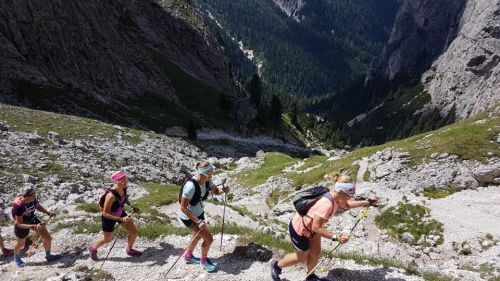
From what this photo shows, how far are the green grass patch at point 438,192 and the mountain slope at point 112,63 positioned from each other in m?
53.6

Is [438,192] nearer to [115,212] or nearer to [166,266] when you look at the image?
[166,266]

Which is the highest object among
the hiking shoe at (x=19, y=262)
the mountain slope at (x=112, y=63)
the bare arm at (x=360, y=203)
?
the mountain slope at (x=112, y=63)

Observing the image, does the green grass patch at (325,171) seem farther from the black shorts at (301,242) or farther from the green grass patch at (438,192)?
the black shorts at (301,242)

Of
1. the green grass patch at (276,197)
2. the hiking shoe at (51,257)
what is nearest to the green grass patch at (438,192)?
the green grass patch at (276,197)

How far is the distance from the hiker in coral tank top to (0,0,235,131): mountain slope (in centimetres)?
5942

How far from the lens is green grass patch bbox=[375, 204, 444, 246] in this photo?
1039 inches

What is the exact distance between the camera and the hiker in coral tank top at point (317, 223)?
1013 centimetres

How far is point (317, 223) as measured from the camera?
399 inches

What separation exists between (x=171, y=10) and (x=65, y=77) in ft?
207

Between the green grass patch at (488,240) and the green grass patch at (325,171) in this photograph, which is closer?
the green grass patch at (488,240)

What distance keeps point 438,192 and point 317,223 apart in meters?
25.6

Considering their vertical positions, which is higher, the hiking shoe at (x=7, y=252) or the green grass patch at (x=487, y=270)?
the green grass patch at (x=487, y=270)

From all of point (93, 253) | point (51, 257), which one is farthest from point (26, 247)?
point (93, 253)

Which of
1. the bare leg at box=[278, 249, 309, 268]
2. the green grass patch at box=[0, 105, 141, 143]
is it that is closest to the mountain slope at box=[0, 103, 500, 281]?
the green grass patch at box=[0, 105, 141, 143]
